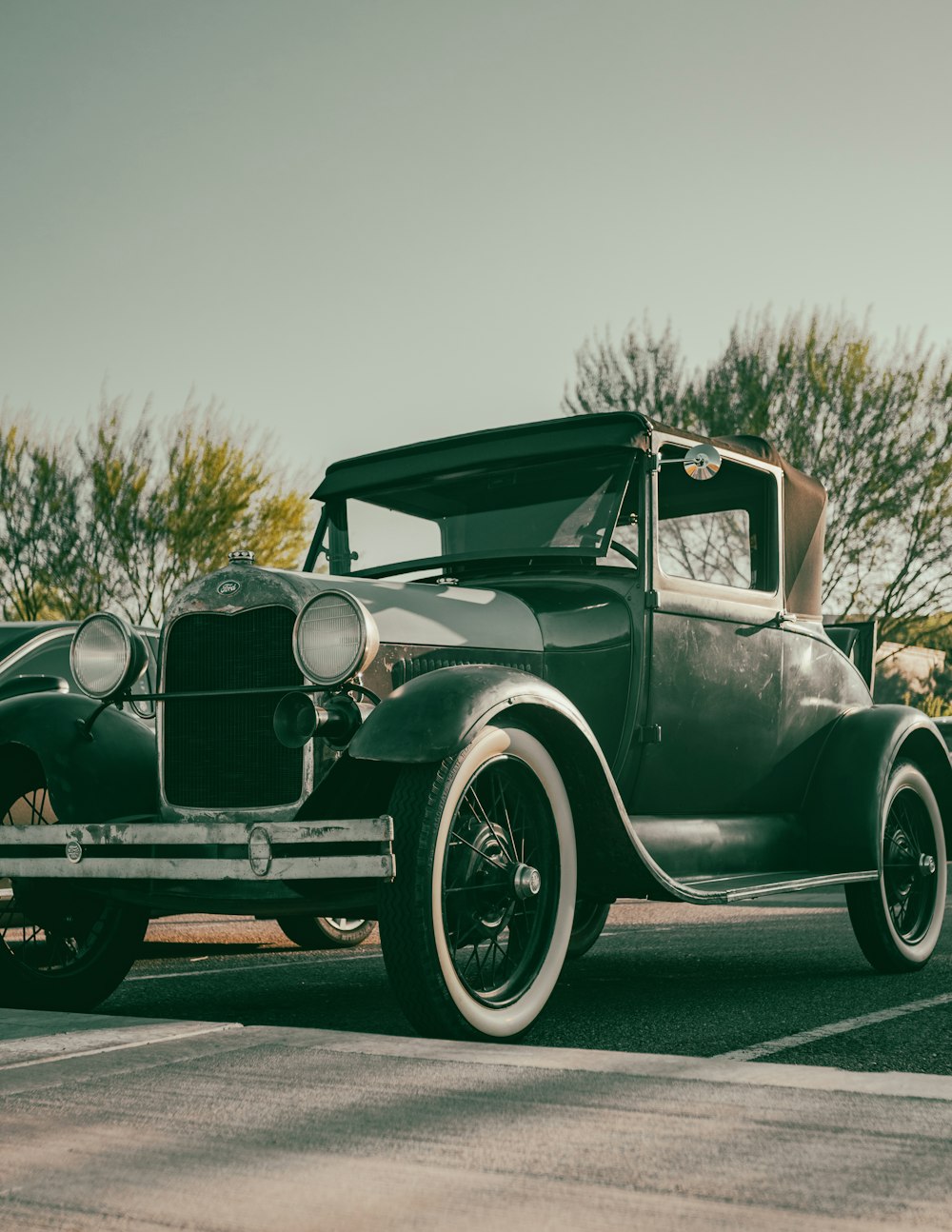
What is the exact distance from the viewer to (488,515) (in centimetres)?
607

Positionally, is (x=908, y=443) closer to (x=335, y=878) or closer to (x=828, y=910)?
(x=828, y=910)

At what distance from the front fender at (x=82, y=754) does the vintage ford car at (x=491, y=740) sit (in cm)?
1

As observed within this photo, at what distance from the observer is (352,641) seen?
4566 mm

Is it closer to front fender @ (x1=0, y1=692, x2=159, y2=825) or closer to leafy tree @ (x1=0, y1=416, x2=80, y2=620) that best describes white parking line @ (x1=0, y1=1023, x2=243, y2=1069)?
front fender @ (x1=0, y1=692, x2=159, y2=825)

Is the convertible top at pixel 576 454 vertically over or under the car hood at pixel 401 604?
over

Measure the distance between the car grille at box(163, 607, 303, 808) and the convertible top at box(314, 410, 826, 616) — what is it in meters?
1.53

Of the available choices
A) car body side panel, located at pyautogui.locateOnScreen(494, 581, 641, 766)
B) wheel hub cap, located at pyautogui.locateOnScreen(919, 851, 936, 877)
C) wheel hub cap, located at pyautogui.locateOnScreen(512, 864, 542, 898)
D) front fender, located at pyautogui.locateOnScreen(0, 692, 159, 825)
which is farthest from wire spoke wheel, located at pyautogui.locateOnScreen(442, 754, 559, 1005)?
wheel hub cap, located at pyautogui.locateOnScreen(919, 851, 936, 877)

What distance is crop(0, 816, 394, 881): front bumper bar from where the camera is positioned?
4164 mm

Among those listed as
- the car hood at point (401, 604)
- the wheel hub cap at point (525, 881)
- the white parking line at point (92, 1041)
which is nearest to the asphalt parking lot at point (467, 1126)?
the white parking line at point (92, 1041)

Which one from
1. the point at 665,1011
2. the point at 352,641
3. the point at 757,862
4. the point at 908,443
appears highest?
the point at 908,443

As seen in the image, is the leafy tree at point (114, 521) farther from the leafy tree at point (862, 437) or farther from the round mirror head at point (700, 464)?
the round mirror head at point (700, 464)

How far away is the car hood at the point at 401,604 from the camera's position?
4875mm

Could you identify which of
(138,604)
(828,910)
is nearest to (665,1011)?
(828,910)

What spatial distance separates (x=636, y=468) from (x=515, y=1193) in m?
3.83
